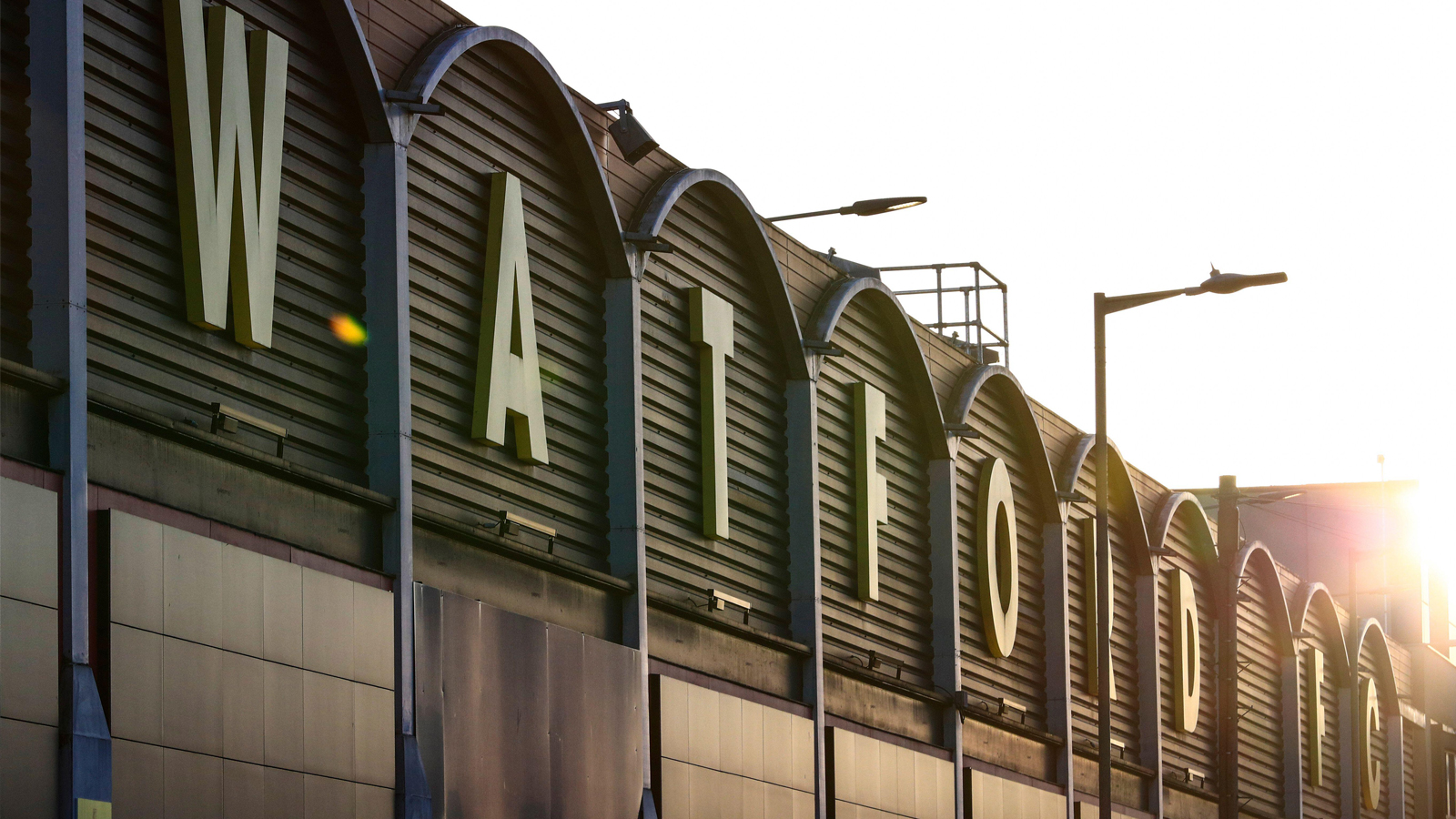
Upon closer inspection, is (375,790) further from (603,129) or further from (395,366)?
(603,129)

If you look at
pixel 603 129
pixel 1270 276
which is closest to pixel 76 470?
pixel 603 129

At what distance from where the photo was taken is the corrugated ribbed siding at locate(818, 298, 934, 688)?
85.1 feet

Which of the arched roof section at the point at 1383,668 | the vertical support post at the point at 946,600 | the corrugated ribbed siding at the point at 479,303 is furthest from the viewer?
the arched roof section at the point at 1383,668

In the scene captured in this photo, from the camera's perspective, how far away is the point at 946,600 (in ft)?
→ 94.1

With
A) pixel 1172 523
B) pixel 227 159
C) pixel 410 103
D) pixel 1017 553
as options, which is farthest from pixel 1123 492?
pixel 227 159

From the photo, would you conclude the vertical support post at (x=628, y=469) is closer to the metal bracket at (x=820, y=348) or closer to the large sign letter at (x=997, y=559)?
the metal bracket at (x=820, y=348)

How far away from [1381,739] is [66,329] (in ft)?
155

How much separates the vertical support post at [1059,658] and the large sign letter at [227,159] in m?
19.7

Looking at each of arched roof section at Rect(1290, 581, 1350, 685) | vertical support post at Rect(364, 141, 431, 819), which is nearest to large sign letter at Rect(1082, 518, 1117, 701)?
arched roof section at Rect(1290, 581, 1350, 685)

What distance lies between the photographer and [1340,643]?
49.2 metres

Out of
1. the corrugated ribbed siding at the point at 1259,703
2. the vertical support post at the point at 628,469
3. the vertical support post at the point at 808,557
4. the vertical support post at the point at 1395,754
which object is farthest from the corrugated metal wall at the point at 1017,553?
the vertical support post at the point at 1395,754

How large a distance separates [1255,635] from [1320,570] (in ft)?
103

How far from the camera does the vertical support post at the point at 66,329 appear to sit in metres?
13.1

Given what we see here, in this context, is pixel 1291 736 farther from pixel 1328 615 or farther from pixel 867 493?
pixel 867 493
